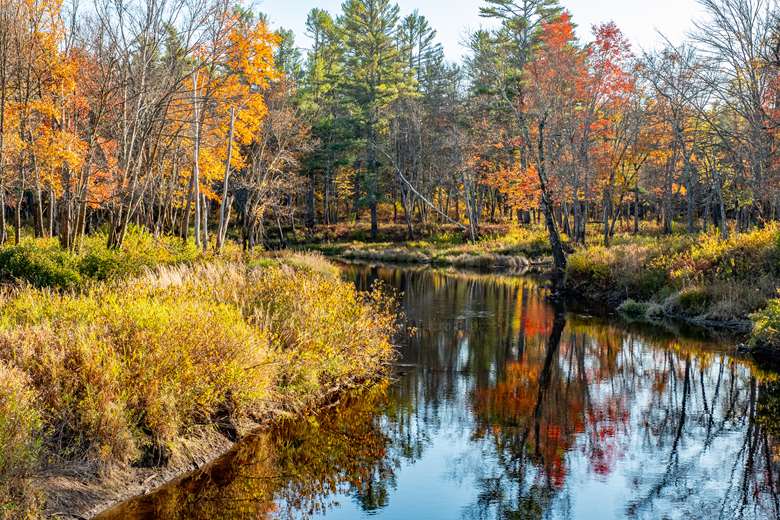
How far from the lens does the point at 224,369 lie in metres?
8.72

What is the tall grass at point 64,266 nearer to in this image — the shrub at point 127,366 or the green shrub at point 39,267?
the green shrub at point 39,267

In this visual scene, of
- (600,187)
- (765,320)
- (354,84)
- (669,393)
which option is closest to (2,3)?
(669,393)

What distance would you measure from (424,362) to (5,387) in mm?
9035

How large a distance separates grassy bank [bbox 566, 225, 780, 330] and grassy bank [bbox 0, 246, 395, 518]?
34.4 feet

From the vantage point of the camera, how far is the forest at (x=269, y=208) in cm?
801

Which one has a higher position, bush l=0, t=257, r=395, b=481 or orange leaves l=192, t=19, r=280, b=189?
orange leaves l=192, t=19, r=280, b=189

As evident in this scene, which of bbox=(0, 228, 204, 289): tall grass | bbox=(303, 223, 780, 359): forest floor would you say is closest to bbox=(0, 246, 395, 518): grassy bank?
bbox=(0, 228, 204, 289): tall grass

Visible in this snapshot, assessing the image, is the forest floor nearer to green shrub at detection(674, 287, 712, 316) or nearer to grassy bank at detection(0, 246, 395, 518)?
green shrub at detection(674, 287, 712, 316)

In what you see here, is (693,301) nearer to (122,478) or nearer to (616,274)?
(616,274)

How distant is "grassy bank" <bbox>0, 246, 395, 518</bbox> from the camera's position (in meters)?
6.99

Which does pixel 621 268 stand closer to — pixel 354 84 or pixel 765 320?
pixel 765 320

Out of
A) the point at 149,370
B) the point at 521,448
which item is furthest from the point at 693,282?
the point at 149,370

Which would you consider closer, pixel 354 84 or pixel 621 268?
pixel 621 268

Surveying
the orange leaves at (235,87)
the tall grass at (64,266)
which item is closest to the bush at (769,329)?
the tall grass at (64,266)
